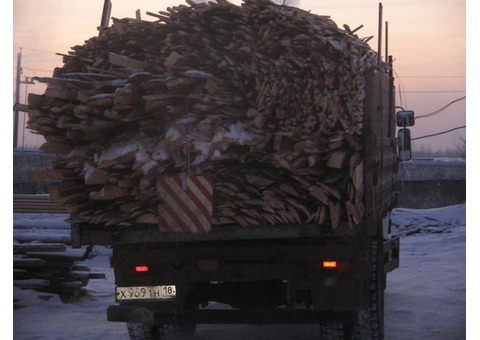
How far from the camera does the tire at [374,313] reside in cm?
675

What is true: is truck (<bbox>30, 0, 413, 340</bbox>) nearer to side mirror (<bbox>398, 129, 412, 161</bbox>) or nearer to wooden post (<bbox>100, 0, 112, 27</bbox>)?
wooden post (<bbox>100, 0, 112, 27</bbox>)

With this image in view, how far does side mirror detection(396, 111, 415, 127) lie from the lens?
864 centimetres

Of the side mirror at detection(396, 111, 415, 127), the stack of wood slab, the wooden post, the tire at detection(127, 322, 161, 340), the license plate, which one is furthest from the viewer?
the side mirror at detection(396, 111, 415, 127)

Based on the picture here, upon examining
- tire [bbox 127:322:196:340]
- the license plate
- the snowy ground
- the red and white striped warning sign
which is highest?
the red and white striped warning sign

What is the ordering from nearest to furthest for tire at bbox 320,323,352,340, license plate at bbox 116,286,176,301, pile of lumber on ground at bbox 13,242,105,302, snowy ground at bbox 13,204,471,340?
license plate at bbox 116,286,176,301 → tire at bbox 320,323,352,340 → snowy ground at bbox 13,204,471,340 → pile of lumber on ground at bbox 13,242,105,302

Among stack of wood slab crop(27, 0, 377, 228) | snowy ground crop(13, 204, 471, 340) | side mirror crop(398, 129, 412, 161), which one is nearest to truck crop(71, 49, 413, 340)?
stack of wood slab crop(27, 0, 377, 228)

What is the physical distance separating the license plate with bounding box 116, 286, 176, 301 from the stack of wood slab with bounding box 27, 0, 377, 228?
0.56 meters

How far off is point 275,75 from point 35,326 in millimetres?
4154

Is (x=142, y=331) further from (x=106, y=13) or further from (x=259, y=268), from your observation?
(x=106, y=13)

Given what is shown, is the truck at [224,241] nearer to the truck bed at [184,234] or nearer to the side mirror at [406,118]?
the truck bed at [184,234]

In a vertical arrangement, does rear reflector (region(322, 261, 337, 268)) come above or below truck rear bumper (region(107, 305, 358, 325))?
above

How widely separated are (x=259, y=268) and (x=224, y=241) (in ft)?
1.10

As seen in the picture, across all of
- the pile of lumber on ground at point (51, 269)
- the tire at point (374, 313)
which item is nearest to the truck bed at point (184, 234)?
the tire at point (374, 313)

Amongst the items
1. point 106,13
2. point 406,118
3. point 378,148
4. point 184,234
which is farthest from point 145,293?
point 406,118
